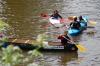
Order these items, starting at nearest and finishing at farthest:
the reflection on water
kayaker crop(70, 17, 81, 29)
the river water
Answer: the reflection on water < the river water < kayaker crop(70, 17, 81, 29)

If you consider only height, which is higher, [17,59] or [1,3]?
[17,59]

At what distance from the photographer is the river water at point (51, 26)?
12.2m

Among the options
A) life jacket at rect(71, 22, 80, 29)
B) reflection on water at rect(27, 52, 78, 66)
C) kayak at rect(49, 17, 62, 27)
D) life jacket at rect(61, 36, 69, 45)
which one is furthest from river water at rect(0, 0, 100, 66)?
life jacket at rect(71, 22, 80, 29)

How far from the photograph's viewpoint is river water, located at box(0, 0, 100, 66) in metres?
12.2

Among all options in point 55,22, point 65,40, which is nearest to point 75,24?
point 55,22

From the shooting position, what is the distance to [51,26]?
682 inches

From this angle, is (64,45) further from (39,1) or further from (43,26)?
(39,1)

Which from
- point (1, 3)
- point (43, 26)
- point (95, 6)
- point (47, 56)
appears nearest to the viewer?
point (47, 56)

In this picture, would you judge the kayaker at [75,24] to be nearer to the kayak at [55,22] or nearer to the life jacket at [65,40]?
the kayak at [55,22]

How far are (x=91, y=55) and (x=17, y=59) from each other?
30.4 feet

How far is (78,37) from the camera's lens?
1522cm

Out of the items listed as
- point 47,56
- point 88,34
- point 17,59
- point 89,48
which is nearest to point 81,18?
point 88,34

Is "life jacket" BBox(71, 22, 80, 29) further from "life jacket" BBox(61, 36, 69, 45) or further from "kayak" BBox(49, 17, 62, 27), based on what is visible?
"life jacket" BBox(61, 36, 69, 45)

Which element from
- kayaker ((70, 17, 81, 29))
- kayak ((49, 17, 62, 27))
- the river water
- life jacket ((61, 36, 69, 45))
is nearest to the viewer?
the river water
